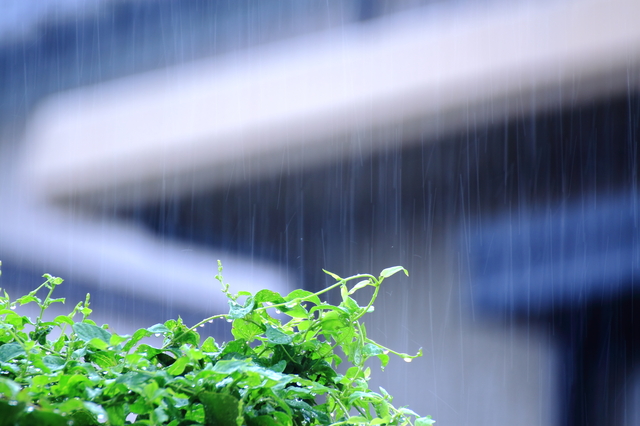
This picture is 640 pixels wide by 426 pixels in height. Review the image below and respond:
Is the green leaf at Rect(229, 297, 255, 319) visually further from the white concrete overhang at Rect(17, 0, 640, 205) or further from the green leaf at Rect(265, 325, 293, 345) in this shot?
the white concrete overhang at Rect(17, 0, 640, 205)

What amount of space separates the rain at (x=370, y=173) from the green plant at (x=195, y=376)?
71 centimetres

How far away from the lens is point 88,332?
39cm

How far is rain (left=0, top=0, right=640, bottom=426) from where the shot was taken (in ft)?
3.76

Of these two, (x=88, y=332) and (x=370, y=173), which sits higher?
(x=370, y=173)

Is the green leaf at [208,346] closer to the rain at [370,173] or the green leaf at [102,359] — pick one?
the green leaf at [102,359]

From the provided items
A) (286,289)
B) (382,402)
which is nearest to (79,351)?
(382,402)

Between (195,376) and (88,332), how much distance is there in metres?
0.11

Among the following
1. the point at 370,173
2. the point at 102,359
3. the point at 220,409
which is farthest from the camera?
the point at 370,173

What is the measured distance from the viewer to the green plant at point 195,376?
321mm

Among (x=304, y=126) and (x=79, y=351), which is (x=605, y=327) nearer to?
(x=304, y=126)

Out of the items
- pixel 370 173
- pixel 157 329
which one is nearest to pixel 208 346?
pixel 157 329

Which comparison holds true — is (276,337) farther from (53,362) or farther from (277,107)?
(277,107)

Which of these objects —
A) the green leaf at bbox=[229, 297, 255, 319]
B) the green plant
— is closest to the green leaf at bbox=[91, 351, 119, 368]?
the green plant

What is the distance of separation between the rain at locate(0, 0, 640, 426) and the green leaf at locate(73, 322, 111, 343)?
78 cm
